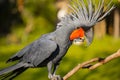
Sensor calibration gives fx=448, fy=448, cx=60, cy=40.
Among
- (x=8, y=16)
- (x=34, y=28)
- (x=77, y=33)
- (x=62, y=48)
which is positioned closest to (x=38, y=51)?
(x=62, y=48)

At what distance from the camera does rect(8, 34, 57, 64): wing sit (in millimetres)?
3309

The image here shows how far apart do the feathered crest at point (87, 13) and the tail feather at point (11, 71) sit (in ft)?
1.55

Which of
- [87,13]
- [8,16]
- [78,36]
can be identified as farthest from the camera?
[8,16]

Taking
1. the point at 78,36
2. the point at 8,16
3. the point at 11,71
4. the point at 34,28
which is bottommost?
the point at 34,28

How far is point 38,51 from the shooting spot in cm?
338

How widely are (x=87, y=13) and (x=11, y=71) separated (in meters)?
0.73

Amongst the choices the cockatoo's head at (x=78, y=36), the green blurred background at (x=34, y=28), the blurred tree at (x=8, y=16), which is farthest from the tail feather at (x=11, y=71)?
the blurred tree at (x=8, y=16)

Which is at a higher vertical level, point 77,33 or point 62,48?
point 77,33

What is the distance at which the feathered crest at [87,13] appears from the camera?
330 centimetres

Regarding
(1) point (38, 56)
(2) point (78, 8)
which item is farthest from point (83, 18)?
(1) point (38, 56)

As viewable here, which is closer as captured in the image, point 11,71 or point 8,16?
point 11,71

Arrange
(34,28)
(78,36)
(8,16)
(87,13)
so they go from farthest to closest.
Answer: (8,16) → (34,28) → (87,13) → (78,36)

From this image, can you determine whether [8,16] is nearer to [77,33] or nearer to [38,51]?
[38,51]

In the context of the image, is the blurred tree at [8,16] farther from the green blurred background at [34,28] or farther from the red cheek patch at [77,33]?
the red cheek patch at [77,33]
